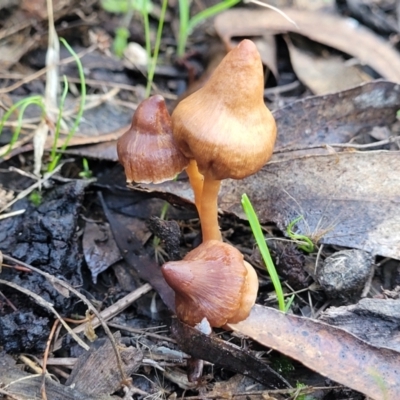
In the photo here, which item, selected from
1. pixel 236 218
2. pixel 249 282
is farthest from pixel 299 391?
pixel 236 218

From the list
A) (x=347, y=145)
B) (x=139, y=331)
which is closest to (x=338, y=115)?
(x=347, y=145)

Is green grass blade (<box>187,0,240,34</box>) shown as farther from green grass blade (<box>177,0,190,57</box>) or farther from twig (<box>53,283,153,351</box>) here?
twig (<box>53,283,153,351</box>)

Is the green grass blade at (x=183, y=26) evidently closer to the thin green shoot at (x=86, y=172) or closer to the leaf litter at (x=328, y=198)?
the leaf litter at (x=328, y=198)

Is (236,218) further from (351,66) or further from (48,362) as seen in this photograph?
(351,66)

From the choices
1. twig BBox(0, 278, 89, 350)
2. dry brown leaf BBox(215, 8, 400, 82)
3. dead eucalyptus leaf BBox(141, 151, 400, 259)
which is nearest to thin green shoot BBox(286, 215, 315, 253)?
dead eucalyptus leaf BBox(141, 151, 400, 259)

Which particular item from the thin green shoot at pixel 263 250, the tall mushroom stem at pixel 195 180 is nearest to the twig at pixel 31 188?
the tall mushroom stem at pixel 195 180
